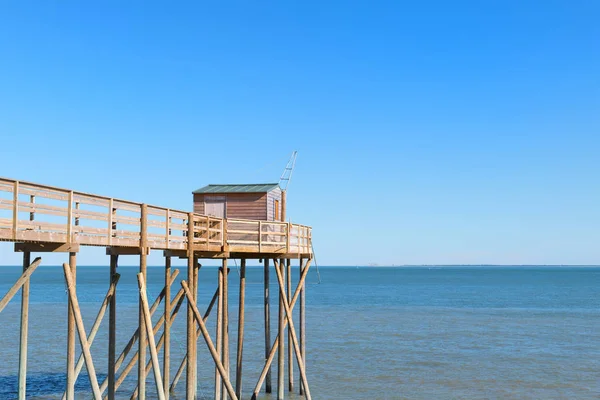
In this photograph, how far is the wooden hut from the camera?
26.5m

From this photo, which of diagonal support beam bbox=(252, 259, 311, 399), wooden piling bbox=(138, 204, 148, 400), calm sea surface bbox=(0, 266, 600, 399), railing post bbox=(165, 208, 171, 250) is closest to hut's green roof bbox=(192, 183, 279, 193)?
diagonal support beam bbox=(252, 259, 311, 399)

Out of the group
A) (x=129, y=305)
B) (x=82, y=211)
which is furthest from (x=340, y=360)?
(x=129, y=305)

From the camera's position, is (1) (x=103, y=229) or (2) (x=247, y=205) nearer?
(1) (x=103, y=229)

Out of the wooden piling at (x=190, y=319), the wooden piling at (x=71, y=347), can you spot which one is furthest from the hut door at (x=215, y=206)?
the wooden piling at (x=71, y=347)

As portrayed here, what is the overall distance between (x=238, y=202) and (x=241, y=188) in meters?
0.78

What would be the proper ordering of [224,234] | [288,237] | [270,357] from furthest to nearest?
[288,237], [270,357], [224,234]

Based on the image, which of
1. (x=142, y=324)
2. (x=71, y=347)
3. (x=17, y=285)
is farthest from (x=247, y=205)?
(x=17, y=285)

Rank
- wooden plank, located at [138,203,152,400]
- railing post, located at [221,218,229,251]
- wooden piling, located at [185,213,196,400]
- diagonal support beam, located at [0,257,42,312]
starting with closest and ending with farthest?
diagonal support beam, located at [0,257,42,312] < wooden plank, located at [138,203,152,400] < wooden piling, located at [185,213,196,400] < railing post, located at [221,218,229,251]

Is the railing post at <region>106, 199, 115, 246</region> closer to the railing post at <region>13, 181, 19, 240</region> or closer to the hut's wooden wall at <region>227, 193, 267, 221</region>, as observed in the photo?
the railing post at <region>13, 181, 19, 240</region>

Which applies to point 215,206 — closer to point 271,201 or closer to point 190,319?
point 271,201

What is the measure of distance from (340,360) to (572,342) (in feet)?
59.1

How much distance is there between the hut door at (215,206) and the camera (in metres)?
26.7

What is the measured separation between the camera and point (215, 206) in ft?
87.7

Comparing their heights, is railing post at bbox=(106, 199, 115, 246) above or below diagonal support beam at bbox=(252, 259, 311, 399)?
above
